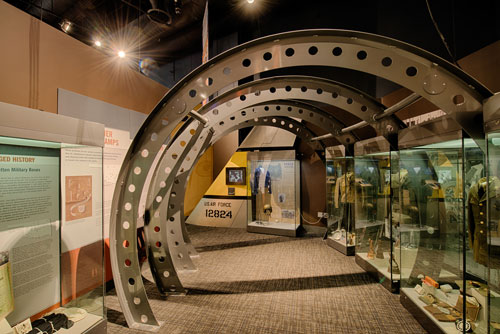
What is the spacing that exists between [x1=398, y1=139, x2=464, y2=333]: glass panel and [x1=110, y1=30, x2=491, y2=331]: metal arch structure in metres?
0.53

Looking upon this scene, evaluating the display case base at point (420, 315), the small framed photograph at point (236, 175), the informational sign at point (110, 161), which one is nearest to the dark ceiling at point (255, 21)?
the informational sign at point (110, 161)

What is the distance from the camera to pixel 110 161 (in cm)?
311

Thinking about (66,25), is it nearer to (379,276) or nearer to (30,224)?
(30,224)

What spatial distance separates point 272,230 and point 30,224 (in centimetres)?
477

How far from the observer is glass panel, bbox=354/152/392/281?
3514mm

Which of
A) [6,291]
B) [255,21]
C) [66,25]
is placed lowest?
[6,291]

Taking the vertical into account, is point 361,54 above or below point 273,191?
above

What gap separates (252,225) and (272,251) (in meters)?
1.59

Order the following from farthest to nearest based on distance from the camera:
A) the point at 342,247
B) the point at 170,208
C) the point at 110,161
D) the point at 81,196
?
1. the point at 342,247
2. the point at 170,208
3. the point at 110,161
4. the point at 81,196

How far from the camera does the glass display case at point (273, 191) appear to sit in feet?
19.9

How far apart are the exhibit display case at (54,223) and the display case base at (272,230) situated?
13.6ft

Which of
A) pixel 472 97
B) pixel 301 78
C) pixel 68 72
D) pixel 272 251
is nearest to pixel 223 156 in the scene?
pixel 272 251

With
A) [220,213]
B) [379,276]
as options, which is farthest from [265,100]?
[220,213]

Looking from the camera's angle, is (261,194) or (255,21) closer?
(255,21)
